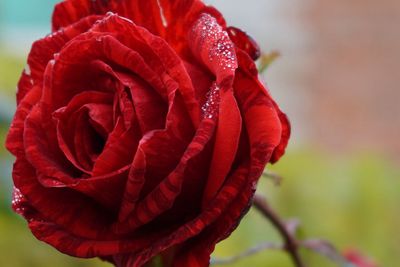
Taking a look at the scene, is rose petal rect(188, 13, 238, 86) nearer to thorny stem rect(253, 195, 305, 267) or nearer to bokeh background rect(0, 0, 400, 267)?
thorny stem rect(253, 195, 305, 267)

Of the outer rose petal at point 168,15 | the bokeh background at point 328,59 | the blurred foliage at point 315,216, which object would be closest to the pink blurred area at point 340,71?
the bokeh background at point 328,59

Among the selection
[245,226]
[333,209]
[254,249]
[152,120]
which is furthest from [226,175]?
[333,209]

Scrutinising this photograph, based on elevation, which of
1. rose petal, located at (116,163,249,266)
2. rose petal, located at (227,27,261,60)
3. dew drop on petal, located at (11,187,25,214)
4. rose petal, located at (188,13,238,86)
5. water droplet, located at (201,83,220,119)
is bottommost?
dew drop on petal, located at (11,187,25,214)

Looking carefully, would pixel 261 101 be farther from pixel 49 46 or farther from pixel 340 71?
pixel 340 71

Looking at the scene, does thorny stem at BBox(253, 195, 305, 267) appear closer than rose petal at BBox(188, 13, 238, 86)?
No

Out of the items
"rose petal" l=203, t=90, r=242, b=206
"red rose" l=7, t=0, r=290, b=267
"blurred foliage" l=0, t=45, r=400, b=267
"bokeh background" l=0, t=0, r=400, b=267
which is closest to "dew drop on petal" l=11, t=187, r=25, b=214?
"red rose" l=7, t=0, r=290, b=267

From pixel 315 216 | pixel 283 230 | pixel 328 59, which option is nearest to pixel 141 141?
pixel 283 230

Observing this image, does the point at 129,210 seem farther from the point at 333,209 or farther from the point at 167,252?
the point at 333,209
